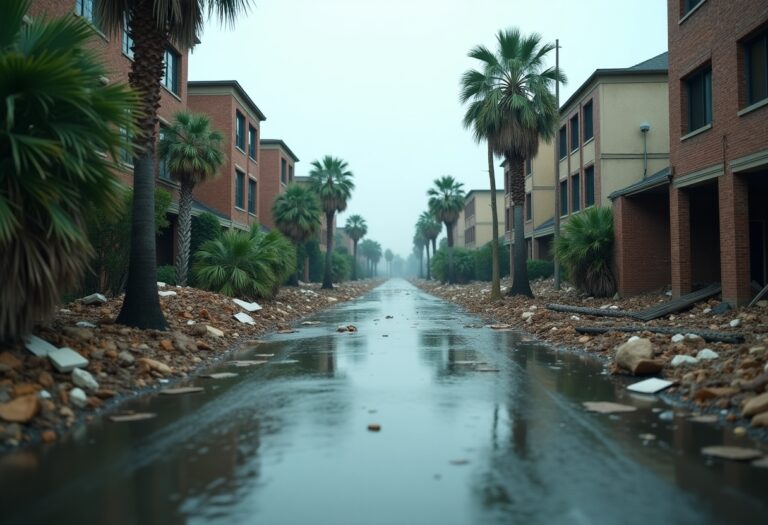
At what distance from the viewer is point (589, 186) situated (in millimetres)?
31766

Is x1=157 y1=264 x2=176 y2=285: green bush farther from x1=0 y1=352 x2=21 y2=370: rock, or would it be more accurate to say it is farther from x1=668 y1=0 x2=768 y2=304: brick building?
x1=668 y1=0 x2=768 y2=304: brick building

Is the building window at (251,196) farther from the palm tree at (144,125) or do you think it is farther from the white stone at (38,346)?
the white stone at (38,346)

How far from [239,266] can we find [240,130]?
1810cm

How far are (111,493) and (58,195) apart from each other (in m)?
Result: 4.20

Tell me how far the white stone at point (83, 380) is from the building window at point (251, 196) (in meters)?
31.9

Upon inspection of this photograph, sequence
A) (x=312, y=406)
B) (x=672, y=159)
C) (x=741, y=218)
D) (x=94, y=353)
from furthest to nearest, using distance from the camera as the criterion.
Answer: (x=672, y=159) → (x=741, y=218) → (x=94, y=353) → (x=312, y=406)

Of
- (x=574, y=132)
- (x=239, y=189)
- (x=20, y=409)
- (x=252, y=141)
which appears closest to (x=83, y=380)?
(x=20, y=409)

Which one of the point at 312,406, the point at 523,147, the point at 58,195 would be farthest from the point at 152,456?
the point at 523,147


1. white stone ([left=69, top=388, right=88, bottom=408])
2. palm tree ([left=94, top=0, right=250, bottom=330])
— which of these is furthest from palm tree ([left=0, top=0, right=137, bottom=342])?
palm tree ([left=94, top=0, right=250, bottom=330])

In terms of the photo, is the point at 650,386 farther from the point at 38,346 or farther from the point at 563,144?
the point at 563,144

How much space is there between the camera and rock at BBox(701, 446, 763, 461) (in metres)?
4.74

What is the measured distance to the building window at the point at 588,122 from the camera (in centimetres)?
3141

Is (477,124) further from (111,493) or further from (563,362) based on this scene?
(111,493)

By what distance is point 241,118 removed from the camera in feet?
120
